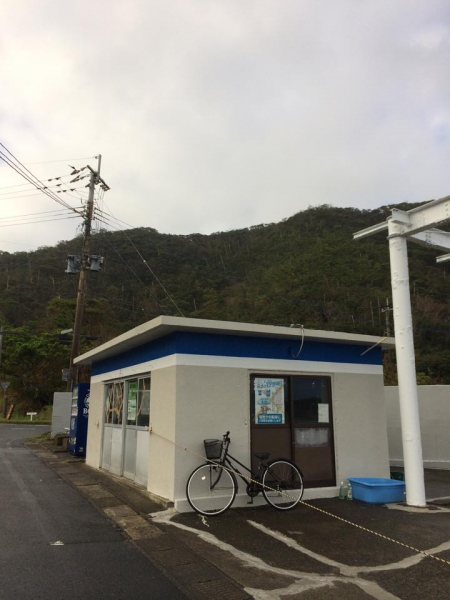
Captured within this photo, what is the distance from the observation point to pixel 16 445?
1794 centimetres

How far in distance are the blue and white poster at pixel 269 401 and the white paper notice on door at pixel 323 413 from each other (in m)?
0.78

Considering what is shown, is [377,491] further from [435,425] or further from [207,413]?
[435,425]

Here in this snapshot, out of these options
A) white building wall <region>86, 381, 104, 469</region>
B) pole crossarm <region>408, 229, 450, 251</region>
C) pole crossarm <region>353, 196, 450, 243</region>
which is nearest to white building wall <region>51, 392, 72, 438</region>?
white building wall <region>86, 381, 104, 469</region>

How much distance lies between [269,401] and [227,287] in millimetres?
49934

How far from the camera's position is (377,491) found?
25.5 ft

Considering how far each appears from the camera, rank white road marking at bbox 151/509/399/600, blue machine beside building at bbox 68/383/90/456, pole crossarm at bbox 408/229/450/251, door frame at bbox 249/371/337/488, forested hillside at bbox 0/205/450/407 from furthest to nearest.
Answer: forested hillside at bbox 0/205/450/407 < blue machine beside building at bbox 68/383/90/456 < pole crossarm at bbox 408/229/450/251 < door frame at bbox 249/371/337/488 < white road marking at bbox 151/509/399/600

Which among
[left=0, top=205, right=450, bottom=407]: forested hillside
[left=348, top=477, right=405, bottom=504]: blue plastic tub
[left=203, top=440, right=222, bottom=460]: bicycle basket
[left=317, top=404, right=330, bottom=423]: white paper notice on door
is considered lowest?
[left=348, top=477, right=405, bottom=504]: blue plastic tub

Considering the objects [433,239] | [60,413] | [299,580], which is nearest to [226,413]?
[299,580]

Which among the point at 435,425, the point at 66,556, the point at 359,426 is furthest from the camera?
the point at 435,425

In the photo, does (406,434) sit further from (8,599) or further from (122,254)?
(122,254)

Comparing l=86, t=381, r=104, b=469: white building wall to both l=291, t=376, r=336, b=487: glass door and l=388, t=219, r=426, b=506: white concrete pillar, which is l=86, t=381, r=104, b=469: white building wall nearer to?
l=291, t=376, r=336, b=487: glass door

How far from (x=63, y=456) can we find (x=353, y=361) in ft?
33.0

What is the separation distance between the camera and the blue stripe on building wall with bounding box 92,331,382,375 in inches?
299

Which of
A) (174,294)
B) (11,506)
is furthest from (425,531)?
(174,294)
